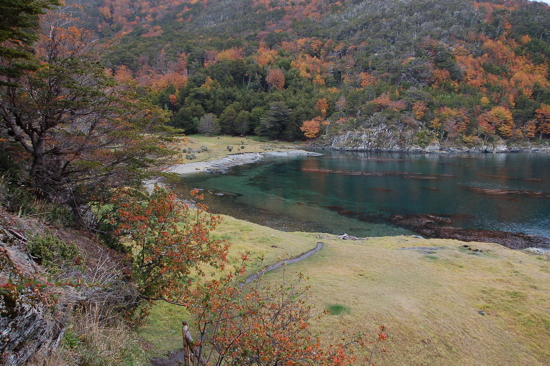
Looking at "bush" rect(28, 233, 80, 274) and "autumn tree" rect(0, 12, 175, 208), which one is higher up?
"autumn tree" rect(0, 12, 175, 208)

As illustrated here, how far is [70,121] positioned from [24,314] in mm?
7385

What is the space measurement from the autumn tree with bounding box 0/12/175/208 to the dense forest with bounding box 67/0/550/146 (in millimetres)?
62714

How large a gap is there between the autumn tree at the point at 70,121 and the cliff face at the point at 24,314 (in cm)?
410

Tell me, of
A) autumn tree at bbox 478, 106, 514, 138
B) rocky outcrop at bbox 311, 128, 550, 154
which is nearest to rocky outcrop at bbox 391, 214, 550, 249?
rocky outcrop at bbox 311, 128, 550, 154

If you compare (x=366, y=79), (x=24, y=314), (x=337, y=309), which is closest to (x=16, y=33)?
(x=24, y=314)

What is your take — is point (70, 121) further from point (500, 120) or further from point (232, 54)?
point (232, 54)

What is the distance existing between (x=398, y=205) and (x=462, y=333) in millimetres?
23380

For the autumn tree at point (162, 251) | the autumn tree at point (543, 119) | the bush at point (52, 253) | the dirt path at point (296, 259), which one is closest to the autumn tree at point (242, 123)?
the dirt path at point (296, 259)

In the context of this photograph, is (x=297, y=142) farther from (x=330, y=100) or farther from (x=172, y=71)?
(x=172, y=71)

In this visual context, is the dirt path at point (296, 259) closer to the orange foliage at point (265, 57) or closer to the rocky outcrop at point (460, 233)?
the rocky outcrop at point (460, 233)

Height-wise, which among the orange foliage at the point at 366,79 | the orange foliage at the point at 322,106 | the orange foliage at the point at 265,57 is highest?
the orange foliage at the point at 265,57

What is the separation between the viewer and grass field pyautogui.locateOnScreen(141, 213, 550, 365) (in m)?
6.48

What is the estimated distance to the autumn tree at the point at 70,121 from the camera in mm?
7645

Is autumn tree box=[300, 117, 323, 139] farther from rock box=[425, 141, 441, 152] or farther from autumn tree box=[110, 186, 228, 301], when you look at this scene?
autumn tree box=[110, 186, 228, 301]
